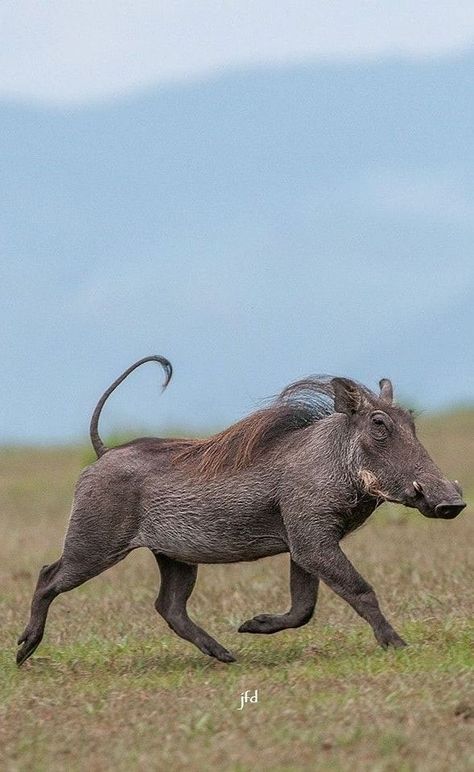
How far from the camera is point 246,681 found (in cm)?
647

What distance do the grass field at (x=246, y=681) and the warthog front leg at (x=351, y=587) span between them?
0.13 m

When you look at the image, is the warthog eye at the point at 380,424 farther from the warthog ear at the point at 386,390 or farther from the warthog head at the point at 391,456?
the warthog ear at the point at 386,390

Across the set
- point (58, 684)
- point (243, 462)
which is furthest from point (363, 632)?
point (58, 684)

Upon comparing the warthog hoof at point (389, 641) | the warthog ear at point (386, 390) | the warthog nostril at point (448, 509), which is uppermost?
the warthog ear at point (386, 390)

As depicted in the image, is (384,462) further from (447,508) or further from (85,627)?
(85,627)

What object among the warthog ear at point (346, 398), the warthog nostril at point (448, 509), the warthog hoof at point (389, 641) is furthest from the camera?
the warthog ear at point (346, 398)

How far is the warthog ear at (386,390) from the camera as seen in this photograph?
7.19m

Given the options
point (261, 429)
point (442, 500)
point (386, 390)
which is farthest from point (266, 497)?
point (442, 500)

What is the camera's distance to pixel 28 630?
297 inches

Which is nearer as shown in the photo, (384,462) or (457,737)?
(457,737)

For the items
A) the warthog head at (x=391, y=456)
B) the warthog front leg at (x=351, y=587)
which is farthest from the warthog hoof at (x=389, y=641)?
the warthog head at (x=391, y=456)

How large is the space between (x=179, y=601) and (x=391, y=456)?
1.40 metres

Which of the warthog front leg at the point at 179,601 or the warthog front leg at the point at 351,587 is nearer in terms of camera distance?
the warthog front leg at the point at 351,587

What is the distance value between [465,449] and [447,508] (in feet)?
55.6
